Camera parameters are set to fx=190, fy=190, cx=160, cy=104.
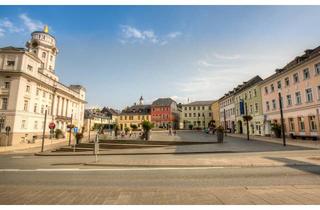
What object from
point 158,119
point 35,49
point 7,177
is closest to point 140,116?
point 158,119

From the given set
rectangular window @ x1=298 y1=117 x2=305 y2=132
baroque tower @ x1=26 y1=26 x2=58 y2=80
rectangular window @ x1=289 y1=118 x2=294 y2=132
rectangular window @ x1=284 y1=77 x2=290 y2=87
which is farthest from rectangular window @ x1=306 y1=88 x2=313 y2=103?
baroque tower @ x1=26 y1=26 x2=58 y2=80

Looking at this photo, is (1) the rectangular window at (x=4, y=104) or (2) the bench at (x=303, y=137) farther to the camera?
(1) the rectangular window at (x=4, y=104)

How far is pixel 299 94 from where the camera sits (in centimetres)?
2748

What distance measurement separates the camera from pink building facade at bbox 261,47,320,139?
2425 centimetres

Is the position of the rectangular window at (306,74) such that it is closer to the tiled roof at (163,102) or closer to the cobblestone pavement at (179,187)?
the cobblestone pavement at (179,187)

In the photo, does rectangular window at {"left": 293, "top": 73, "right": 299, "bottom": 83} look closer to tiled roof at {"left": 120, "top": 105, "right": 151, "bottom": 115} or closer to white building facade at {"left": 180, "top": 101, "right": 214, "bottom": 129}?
white building facade at {"left": 180, "top": 101, "right": 214, "bottom": 129}

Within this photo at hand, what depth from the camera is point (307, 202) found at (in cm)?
486

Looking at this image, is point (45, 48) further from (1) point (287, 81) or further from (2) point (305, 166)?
(2) point (305, 166)

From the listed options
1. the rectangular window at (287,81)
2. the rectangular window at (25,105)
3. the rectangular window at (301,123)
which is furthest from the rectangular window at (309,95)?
the rectangular window at (25,105)

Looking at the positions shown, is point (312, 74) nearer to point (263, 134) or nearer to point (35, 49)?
point (263, 134)

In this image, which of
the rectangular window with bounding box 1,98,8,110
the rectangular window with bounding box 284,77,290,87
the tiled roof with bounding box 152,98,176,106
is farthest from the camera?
the tiled roof with bounding box 152,98,176,106

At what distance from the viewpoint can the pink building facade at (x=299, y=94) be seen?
24250 millimetres

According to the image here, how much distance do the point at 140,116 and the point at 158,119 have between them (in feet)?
27.5

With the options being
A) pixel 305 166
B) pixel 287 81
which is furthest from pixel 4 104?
pixel 287 81
